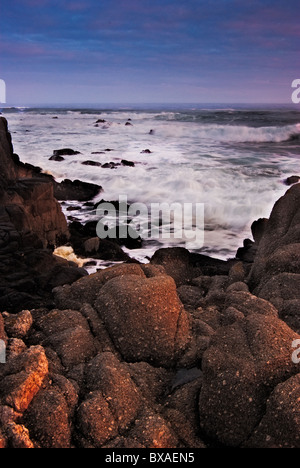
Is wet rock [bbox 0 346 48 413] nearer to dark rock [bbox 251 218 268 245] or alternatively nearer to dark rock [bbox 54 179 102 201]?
dark rock [bbox 251 218 268 245]

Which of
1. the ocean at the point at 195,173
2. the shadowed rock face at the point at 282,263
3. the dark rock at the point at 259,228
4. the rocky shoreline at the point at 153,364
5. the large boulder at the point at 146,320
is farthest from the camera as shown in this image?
the ocean at the point at 195,173

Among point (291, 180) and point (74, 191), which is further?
point (291, 180)

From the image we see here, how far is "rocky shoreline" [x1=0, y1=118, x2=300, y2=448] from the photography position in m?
3.32

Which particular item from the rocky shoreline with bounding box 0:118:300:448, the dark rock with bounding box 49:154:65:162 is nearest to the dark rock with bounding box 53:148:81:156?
the dark rock with bounding box 49:154:65:162

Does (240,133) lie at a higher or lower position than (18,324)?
higher

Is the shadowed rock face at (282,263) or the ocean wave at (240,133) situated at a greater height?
the ocean wave at (240,133)

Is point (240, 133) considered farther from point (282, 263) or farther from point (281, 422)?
point (281, 422)

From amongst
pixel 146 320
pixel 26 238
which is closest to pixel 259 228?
pixel 26 238

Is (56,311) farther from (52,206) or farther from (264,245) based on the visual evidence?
(52,206)

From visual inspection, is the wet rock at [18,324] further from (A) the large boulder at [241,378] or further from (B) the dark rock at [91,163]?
(B) the dark rock at [91,163]

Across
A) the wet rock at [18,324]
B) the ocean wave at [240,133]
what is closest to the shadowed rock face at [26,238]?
the wet rock at [18,324]

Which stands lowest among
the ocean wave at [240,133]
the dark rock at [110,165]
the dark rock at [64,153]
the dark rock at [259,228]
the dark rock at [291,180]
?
the dark rock at [259,228]

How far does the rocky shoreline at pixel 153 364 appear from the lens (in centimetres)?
332

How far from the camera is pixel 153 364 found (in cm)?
436
